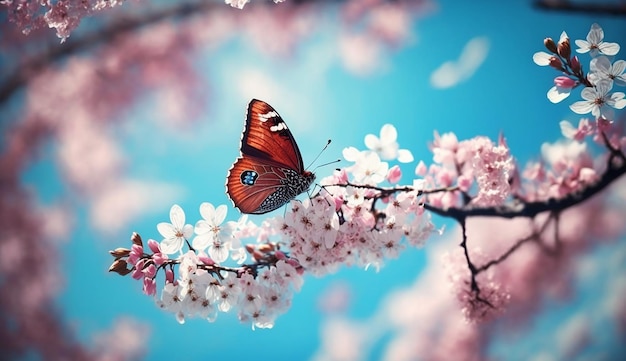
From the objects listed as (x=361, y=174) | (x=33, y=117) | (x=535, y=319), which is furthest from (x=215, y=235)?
(x=33, y=117)

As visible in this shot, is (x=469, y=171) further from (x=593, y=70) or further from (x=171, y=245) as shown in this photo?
(x=171, y=245)

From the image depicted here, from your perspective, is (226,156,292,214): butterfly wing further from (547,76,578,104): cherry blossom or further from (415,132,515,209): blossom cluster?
(547,76,578,104): cherry blossom

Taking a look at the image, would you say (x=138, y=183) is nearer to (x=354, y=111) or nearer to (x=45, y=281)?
(x=45, y=281)

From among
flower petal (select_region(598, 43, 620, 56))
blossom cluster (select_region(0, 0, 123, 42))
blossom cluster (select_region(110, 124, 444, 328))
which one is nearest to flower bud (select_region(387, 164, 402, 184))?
Result: blossom cluster (select_region(110, 124, 444, 328))

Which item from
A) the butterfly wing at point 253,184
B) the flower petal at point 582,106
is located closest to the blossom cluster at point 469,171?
the flower petal at point 582,106

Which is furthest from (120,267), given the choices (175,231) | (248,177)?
(248,177)
